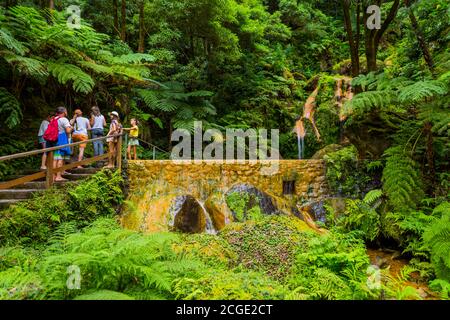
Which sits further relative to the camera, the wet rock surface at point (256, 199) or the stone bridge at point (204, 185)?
the wet rock surface at point (256, 199)

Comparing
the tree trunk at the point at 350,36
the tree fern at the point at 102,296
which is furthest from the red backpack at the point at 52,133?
the tree trunk at the point at 350,36

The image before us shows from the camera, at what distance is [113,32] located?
12680 millimetres

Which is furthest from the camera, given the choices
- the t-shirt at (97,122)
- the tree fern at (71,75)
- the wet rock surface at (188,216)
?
the t-shirt at (97,122)

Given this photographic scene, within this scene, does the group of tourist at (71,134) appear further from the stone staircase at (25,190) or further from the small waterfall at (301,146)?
the small waterfall at (301,146)

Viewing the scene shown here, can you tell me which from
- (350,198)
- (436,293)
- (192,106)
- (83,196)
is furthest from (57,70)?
(436,293)

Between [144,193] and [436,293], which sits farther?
[144,193]

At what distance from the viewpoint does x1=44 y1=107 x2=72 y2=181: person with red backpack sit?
6.16 meters

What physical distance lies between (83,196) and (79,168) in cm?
129

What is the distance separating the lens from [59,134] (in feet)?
20.9

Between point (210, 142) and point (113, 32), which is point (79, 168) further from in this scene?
point (113, 32)

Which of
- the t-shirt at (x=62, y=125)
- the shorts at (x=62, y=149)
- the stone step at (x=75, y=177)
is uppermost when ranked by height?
the t-shirt at (x=62, y=125)

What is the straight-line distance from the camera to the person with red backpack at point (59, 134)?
20.2ft

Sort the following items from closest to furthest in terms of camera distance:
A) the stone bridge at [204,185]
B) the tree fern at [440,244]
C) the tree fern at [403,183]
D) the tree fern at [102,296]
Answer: the tree fern at [102,296] → the tree fern at [440,244] → the tree fern at [403,183] → the stone bridge at [204,185]

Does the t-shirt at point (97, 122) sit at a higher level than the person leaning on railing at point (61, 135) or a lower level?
higher
